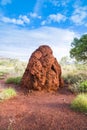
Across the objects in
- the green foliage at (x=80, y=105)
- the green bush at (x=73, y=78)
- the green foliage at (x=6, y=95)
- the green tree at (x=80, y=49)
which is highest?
the green tree at (x=80, y=49)

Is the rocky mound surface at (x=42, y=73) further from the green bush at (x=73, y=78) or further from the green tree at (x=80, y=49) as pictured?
the green tree at (x=80, y=49)

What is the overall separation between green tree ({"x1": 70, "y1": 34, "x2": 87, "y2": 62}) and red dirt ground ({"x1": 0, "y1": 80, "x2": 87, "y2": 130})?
354 inches

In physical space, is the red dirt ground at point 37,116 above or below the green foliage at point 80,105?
below

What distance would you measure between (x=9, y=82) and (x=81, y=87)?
18.4ft

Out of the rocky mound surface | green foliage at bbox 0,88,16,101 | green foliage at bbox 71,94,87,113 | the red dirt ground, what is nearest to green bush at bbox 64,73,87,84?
the rocky mound surface

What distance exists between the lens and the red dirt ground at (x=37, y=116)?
26.8 feet

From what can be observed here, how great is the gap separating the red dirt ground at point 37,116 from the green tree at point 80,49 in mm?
8984

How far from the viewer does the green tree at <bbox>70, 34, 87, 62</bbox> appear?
20234 millimetres

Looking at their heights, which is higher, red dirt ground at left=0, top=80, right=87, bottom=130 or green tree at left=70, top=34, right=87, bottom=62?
green tree at left=70, top=34, right=87, bottom=62

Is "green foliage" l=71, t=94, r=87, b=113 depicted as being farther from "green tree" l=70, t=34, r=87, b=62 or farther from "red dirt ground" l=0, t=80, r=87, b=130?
"green tree" l=70, t=34, r=87, b=62

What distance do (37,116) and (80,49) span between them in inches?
467

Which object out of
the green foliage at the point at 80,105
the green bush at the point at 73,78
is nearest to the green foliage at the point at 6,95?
the green foliage at the point at 80,105

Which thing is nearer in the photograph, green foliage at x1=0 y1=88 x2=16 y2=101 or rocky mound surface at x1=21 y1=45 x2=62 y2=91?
green foliage at x1=0 y1=88 x2=16 y2=101

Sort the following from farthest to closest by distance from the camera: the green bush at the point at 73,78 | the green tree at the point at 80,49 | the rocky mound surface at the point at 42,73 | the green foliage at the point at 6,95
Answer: the green tree at the point at 80,49 < the green bush at the point at 73,78 < the rocky mound surface at the point at 42,73 < the green foliage at the point at 6,95
